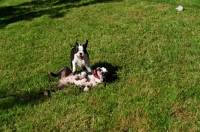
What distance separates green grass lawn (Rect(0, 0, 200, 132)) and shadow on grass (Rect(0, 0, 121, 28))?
7 cm

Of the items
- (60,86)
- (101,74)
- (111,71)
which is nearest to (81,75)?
(101,74)

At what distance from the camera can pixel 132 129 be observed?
6.40 meters

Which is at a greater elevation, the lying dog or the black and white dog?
the black and white dog

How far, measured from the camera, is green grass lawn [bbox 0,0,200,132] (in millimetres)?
6809

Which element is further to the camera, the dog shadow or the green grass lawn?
the dog shadow

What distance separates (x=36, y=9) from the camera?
17109 mm

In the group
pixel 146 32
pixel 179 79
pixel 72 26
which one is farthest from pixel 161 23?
pixel 179 79

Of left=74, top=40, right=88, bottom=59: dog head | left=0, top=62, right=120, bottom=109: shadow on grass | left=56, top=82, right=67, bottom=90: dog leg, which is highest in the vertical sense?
left=74, top=40, right=88, bottom=59: dog head

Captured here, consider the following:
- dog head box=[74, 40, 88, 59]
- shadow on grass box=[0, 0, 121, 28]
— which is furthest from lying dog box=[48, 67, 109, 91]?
shadow on grass box=[0, 0, 121, 28]

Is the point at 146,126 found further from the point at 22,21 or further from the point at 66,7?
the point at 66,7

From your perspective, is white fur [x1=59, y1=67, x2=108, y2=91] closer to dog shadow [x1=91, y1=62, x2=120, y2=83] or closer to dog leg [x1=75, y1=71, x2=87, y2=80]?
dog leg [x1=75, y1=71, x2=87, y2=80]

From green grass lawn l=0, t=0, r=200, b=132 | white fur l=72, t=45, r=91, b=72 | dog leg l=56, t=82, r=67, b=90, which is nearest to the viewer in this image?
green grass lawn l=0, t=0, r=200, b=132

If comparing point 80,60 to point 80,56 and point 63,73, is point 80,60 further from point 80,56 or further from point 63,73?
point 63,73

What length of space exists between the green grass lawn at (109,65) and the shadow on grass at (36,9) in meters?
0.07
